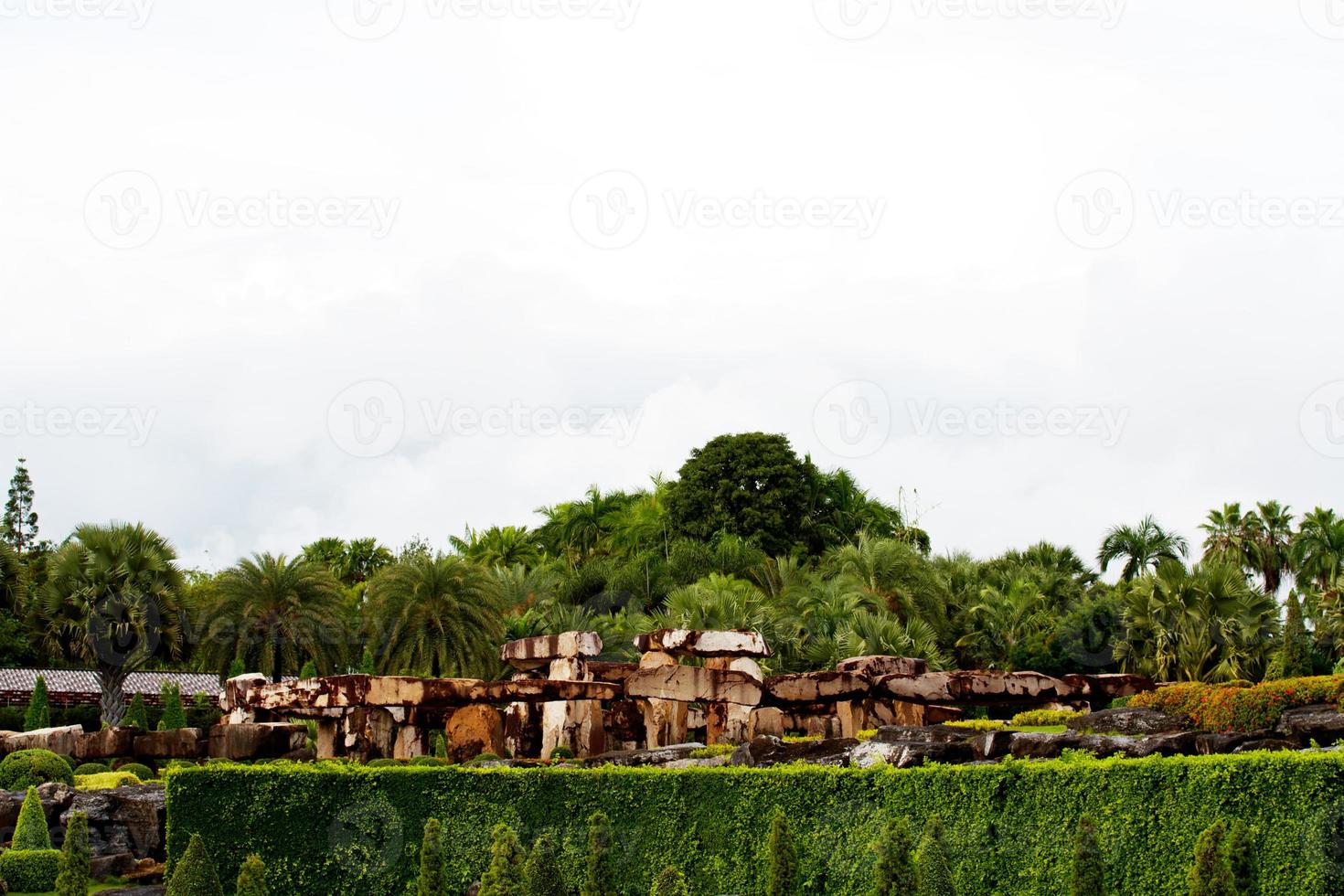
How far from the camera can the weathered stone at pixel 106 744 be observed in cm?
3042

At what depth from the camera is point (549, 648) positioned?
95.1 ft

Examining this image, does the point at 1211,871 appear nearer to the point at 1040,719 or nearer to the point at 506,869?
the point at 506,869

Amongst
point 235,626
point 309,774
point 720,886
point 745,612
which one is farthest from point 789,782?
point 235,626

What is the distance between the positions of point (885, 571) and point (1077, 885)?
35530 mm

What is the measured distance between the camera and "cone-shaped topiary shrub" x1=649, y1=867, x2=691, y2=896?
52.1 ft

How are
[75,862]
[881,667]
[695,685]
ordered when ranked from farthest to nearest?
[881,667]
[695,685]
[75,862]

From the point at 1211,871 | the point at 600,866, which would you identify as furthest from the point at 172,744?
the point at 1211,871

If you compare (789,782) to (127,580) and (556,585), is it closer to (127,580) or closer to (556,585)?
(127,580)

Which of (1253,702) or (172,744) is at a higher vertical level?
(1253,702)

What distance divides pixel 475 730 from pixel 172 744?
7.10 metres

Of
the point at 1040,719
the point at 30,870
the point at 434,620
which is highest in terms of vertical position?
the point at 434,620

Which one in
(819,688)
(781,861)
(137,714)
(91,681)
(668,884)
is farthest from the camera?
(91,681)

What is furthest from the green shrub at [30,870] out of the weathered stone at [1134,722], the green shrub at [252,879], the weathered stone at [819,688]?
the weathered stone at [1134,722]

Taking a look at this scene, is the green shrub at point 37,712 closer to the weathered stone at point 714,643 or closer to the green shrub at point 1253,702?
the weathered stone at point 714,643
